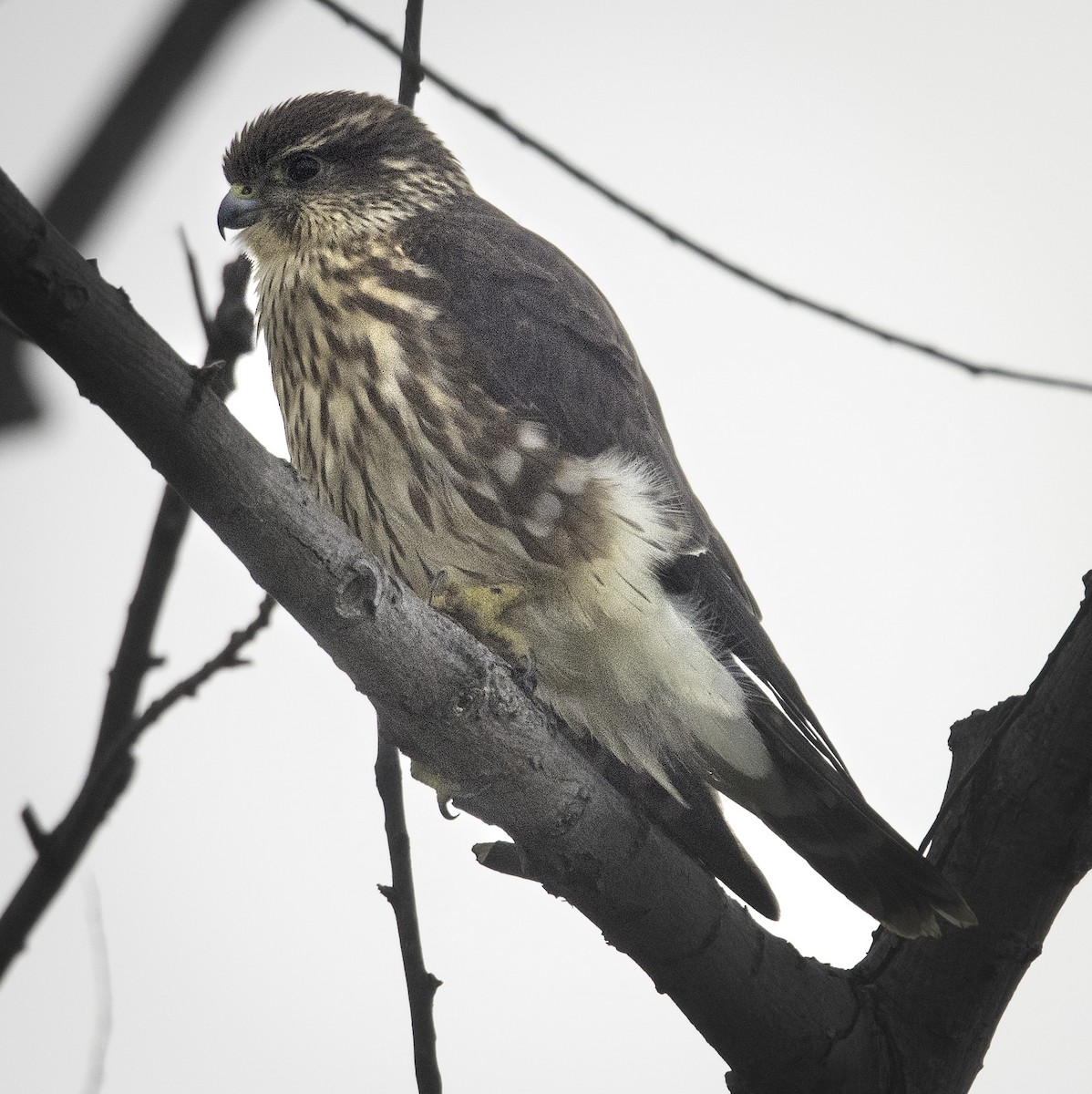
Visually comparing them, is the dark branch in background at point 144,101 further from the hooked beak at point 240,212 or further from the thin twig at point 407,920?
the hooked beak at point 240,212

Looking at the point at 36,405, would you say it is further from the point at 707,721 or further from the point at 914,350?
the point at 707,721

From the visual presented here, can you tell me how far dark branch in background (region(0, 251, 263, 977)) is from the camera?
1.71m

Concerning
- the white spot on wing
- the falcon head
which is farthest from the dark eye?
the white spot on wing

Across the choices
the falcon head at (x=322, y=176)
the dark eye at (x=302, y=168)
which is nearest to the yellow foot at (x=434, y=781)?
the falcon head at (x=322, y=176)

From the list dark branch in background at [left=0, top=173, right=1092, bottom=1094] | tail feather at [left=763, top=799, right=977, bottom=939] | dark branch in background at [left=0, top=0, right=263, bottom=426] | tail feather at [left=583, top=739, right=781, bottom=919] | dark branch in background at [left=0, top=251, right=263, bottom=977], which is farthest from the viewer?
tail feather at [left=583, top=739, right=781, bottom=919]

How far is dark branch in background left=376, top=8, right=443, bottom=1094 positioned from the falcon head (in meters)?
0.94

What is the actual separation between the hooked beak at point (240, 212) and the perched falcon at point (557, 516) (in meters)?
0.26

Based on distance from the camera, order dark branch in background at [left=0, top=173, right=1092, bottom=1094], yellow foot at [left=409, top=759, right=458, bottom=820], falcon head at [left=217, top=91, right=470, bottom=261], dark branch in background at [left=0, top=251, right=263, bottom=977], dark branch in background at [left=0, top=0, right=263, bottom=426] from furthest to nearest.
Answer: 1. falcon head at [left=217, top=91, right=470, bottom=261]
2. yellow foot at [left=409, top=759, right=458, bottom=820]
3. dark branch in background at [left=0, top=173, right=1092, bottom=1094]
4. dark branch in background at [left=0, top=251, right=263, bottom=977]
5. dark branch in background at [left=0, top=0, right=263, bottom=426]

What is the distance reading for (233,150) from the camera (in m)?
3.36

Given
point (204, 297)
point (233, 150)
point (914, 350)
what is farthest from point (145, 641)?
point (233, 150)

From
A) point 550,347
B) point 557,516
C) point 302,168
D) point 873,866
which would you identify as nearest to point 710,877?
point 873,866

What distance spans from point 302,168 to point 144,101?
2.50m

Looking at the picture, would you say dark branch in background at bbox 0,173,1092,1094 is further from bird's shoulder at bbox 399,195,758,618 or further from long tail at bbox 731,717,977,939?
bird's shoulder at bbox 399,195,758,618

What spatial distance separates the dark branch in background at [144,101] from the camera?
951 millimetres
